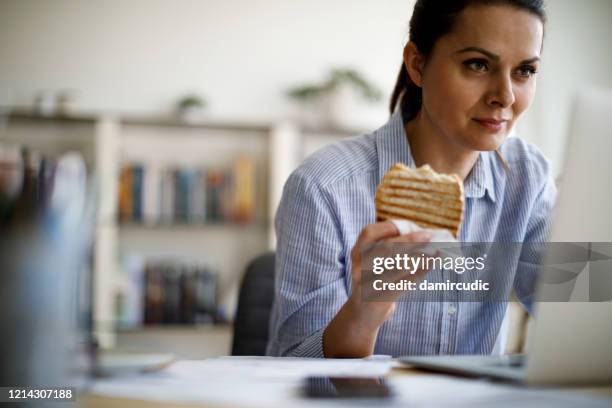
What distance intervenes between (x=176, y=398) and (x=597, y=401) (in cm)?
35

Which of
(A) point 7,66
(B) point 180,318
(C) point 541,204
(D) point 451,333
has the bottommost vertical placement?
(B) point 180,318

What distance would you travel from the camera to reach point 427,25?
4.16 feet

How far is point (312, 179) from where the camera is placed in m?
1.19

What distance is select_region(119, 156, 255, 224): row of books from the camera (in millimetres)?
3139

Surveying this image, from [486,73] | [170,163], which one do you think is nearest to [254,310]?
[486,73]

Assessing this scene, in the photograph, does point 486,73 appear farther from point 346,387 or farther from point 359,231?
point 346,387

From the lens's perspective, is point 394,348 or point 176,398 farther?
point 394,348

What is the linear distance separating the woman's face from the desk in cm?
60

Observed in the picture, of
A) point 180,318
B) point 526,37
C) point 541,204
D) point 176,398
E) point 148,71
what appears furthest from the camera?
point 148,71

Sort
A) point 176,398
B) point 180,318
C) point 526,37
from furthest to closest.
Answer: point 180,318 → point 526,37 → point 176,398

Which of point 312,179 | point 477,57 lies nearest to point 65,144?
point 312,179

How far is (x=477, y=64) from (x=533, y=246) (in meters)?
0.42

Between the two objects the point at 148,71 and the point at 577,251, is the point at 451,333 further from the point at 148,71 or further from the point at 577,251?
the point at 148,71

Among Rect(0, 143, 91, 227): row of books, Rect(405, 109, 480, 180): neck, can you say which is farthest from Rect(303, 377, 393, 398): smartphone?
Rect(405, 109, 480, 180): neck
